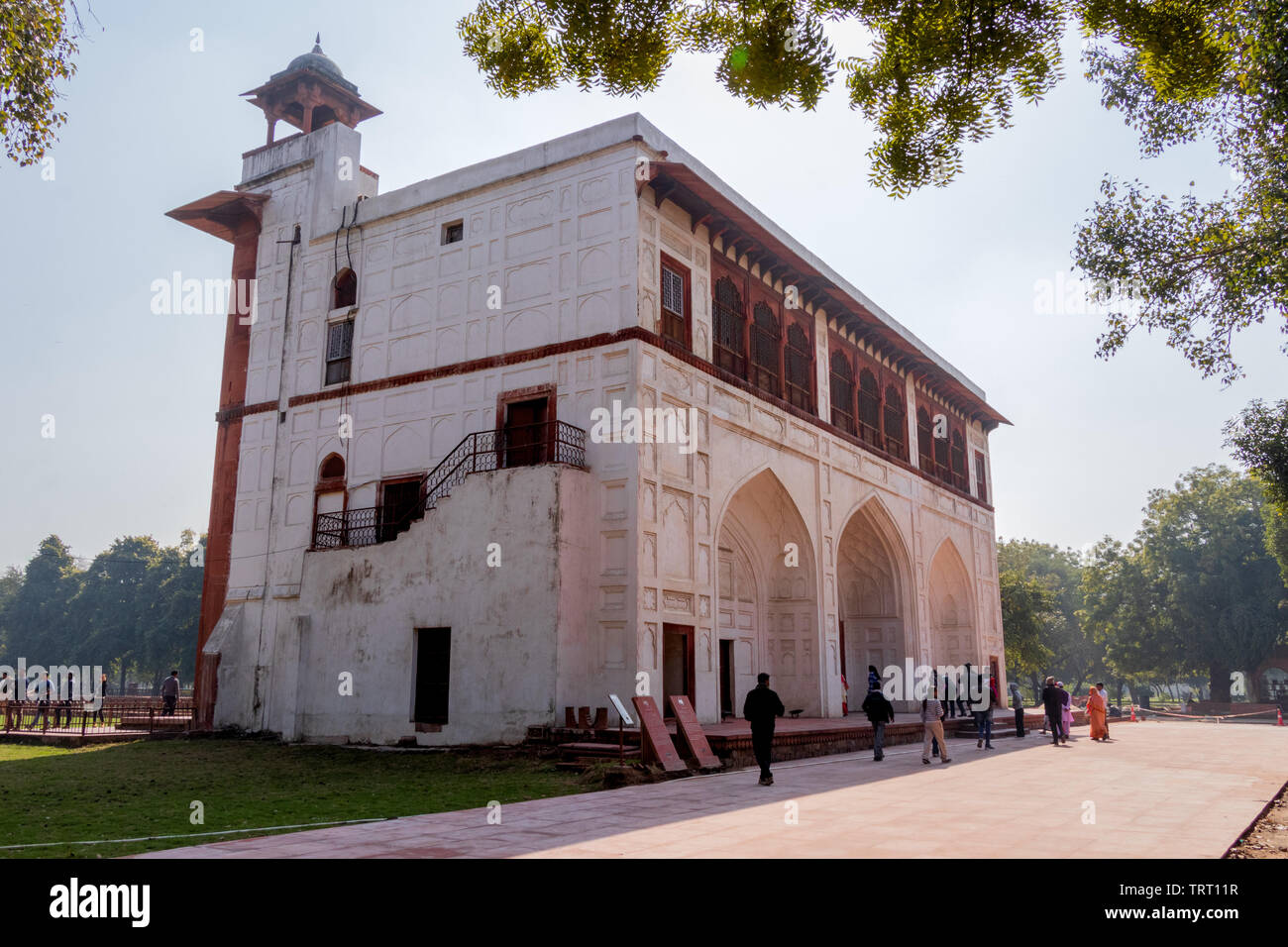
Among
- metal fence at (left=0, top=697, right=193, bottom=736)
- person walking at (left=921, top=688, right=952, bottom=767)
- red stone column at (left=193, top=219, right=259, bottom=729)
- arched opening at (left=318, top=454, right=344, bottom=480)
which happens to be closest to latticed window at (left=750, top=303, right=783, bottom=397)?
person walking at (left=921, top=688, right=952, bottom=767)

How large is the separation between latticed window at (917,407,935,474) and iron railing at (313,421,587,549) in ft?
51.2

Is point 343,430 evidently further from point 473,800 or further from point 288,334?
point 473,800

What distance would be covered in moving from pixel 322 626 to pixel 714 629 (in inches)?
299

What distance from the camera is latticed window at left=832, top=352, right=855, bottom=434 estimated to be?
24.7 m

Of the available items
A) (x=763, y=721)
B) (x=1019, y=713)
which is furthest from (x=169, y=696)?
(x=1019, y=713)

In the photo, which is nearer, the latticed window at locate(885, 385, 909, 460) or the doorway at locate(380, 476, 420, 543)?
the doorway at locate(380, 476, 420, 543)

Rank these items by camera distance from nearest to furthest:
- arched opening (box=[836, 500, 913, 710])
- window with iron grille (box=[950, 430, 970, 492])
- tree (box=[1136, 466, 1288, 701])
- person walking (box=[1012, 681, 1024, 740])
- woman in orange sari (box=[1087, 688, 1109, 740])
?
woman in orange sari (box=[1087, 688, 1109, 740])
person walking (box=[1012, 681, 1024, 740])
arched opening (box=[836, 500, 913, 710])
window with iron grille (box=[950, 430, 970, 492])
tree (box=[1136, 466, 1288, 701])

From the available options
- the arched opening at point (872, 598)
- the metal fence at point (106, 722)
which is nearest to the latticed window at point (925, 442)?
the arched opening at point (872, 598)

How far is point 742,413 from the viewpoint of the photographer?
65.7 feet

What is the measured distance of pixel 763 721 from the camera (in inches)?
460

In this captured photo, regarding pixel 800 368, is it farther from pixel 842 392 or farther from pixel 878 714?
pixel 878 714

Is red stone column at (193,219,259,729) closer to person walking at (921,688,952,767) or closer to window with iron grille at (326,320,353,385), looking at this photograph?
window with iron grille at (326,320,353,385)

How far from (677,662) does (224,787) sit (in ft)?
→ 29.6
